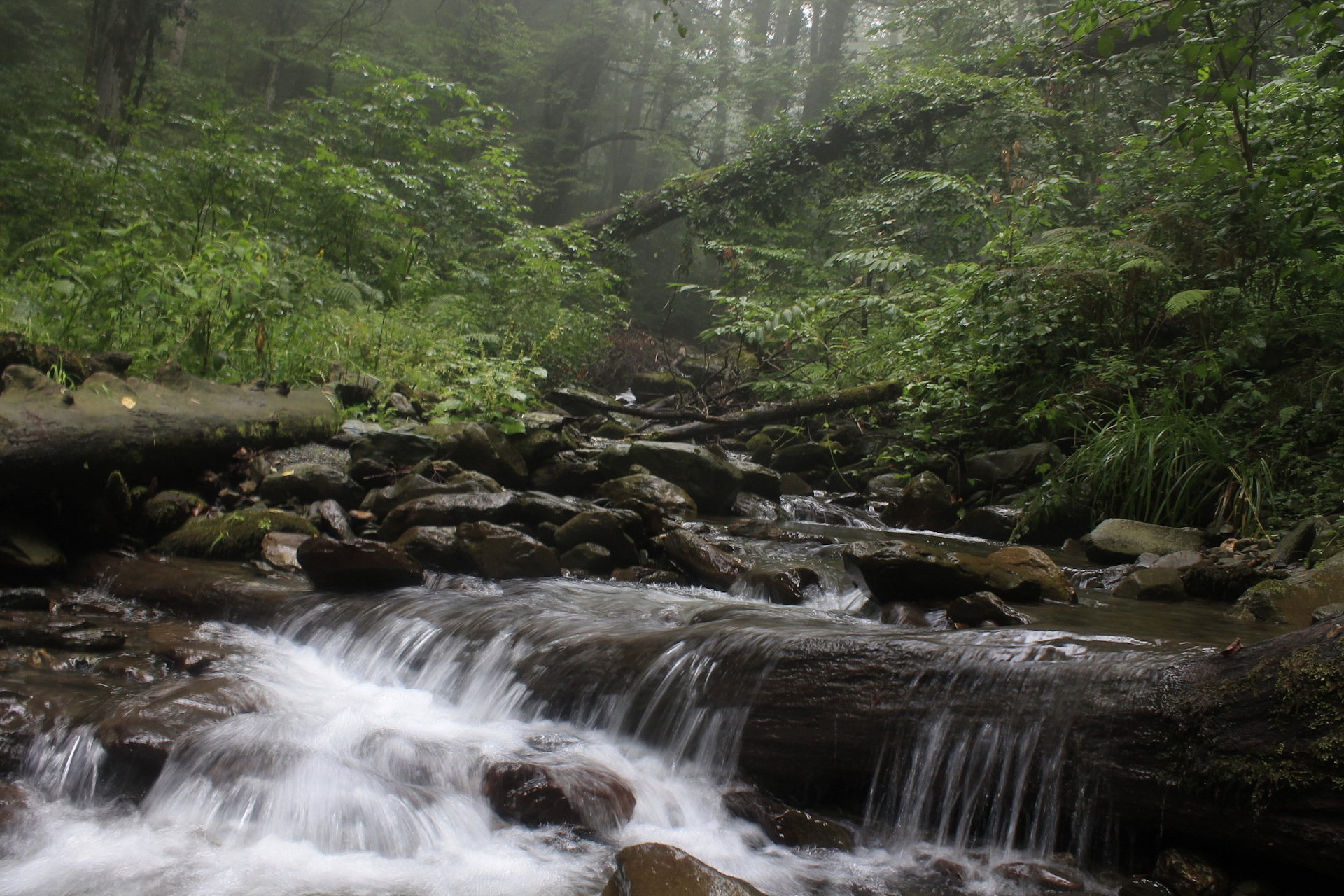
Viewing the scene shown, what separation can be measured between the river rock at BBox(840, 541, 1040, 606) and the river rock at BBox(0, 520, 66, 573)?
460cm

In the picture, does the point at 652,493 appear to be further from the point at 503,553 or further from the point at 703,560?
the point at 503,553

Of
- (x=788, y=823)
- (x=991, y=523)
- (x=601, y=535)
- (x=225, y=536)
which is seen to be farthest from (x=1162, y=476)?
(x=225, y=536)

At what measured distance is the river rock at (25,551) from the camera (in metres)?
4.28

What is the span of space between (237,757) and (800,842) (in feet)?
6.95

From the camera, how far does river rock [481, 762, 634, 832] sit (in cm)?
286

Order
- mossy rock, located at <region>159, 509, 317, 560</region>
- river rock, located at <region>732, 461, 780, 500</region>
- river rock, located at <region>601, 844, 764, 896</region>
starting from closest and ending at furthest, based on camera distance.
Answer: river rock, located at <region>601, 844, 764, 896</region>, mossy rock, located at <region>159, 509, 317, 560</region>, river rock, located at <region>732, 461, 780, 500</region>

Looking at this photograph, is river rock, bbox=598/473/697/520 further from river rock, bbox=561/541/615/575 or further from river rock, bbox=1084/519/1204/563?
river rock, bbox=1084/519/1204/563

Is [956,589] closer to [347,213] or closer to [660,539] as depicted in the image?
[660,539]

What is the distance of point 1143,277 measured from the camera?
24.8 feet

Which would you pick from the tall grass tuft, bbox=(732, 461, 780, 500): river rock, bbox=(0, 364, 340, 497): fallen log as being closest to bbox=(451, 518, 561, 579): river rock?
bbox=(0, 364, 340, 497): fallen log

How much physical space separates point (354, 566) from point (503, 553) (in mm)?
981

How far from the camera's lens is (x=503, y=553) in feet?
17.7

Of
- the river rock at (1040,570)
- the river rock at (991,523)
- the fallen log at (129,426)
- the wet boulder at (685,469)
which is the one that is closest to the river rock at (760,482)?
the wet boulder at (685,469)

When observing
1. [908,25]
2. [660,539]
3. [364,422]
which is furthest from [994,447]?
[908,25]
